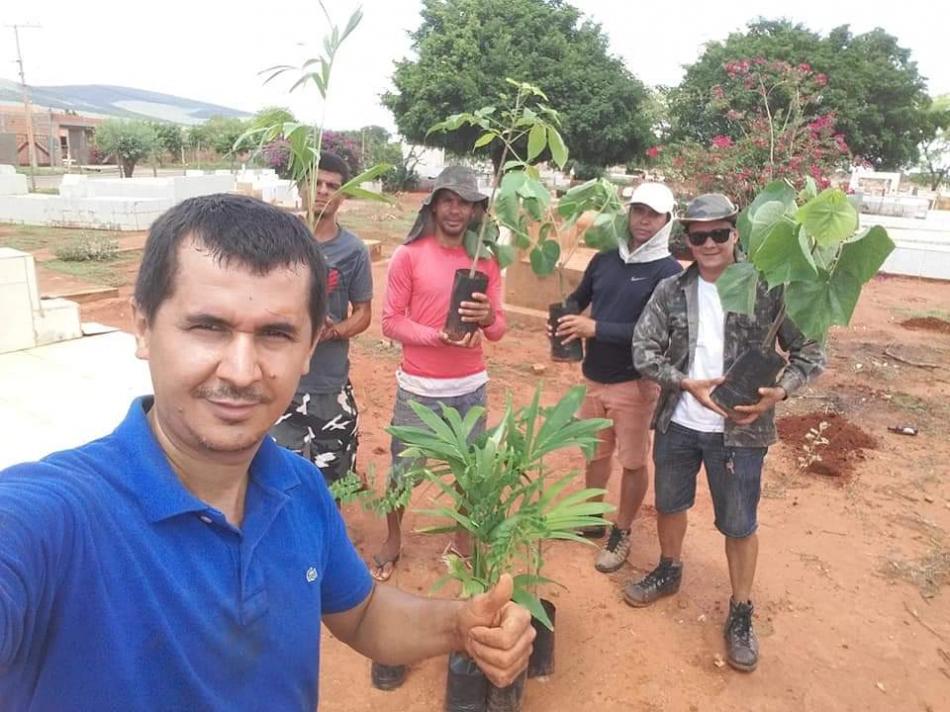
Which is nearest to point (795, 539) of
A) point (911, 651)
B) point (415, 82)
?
point (911, 651)

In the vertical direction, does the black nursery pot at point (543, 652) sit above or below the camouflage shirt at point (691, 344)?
below

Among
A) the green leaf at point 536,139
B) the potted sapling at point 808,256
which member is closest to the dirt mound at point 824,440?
the potted sapling at point 808,256

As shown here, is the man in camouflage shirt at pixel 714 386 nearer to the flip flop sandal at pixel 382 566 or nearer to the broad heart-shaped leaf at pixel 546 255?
the broad heart-shaped leaf at pixel 546 255

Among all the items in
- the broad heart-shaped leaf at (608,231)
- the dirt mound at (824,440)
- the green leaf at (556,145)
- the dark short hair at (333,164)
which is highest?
the green leaf at (556,145)

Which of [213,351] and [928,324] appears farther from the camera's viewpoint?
[928,324]

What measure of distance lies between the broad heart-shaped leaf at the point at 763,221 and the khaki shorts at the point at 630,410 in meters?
1.09

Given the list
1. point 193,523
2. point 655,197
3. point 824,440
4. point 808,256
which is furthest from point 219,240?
point 824,440

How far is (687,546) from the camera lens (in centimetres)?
359

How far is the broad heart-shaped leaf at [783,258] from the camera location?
6.71ft

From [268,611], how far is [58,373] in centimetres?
409

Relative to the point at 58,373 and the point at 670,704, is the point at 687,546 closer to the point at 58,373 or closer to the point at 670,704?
the point at 670,704

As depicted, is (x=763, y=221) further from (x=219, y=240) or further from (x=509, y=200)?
(x=219, y=240)

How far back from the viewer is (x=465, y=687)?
7.74 ft

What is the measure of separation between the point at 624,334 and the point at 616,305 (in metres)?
0.15
